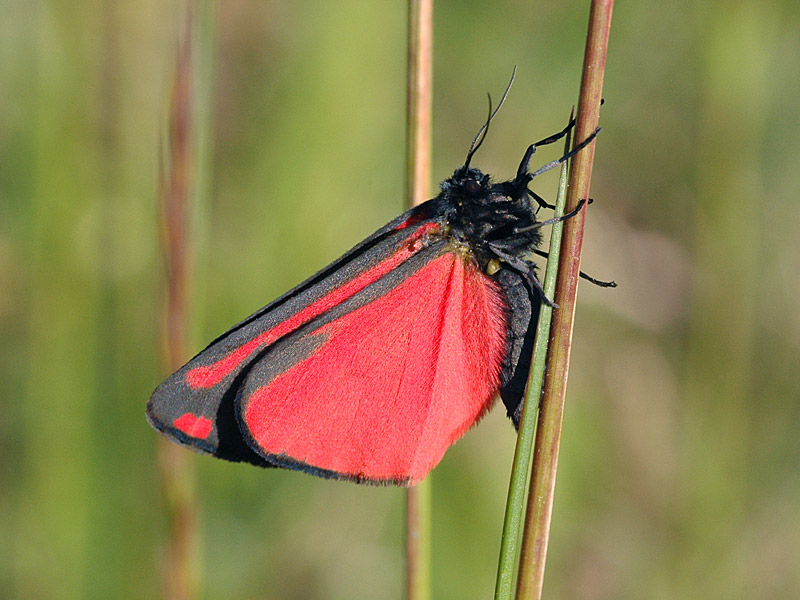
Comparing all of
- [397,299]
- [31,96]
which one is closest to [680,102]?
[397,299]

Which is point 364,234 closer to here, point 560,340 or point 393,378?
point 393,378

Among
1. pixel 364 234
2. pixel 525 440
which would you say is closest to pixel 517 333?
pixel 525 440

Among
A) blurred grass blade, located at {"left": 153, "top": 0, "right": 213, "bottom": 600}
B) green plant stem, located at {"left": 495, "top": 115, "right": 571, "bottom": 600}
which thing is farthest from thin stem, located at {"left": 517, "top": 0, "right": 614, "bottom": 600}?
blurred grass blade, located at {"left": 153, "top": 0, "right": 213, "bottom": 600}

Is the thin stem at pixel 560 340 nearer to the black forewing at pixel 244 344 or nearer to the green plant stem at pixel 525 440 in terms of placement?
the green plant stem at pixel 525 440

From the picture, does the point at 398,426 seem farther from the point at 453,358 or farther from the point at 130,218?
the point at 130,218

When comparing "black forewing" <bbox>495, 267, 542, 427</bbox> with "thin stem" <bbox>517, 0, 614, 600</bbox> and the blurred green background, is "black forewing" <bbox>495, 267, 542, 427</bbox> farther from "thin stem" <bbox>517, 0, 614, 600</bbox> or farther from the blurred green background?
the blurred green background

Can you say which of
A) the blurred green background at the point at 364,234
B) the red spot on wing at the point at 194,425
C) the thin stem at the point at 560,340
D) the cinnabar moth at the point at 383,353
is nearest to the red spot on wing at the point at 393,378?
the cinnabar moth at the point at 383,353
